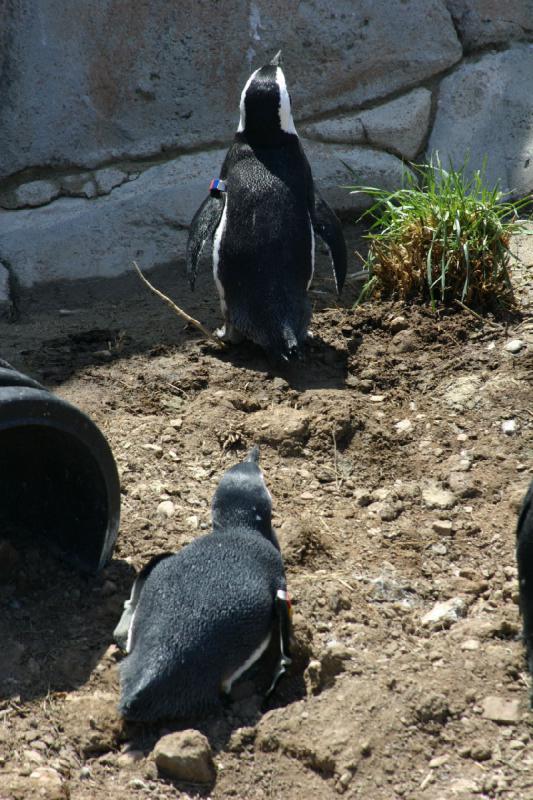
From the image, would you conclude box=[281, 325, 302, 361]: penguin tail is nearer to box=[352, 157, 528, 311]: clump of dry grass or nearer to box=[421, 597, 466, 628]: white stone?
box=[352, 157, 528, 311]: clump of dry grass

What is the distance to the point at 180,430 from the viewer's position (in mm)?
3264

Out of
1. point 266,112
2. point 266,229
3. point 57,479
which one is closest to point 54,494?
point 57,479

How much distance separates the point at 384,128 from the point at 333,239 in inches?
50.8

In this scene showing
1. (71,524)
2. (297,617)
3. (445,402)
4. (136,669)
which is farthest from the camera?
(445,402)

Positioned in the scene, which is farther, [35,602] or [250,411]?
[250,411]

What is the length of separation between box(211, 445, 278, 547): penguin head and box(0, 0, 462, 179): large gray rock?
9.00ft

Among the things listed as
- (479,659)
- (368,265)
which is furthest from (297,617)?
(368,265)

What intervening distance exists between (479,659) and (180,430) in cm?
135

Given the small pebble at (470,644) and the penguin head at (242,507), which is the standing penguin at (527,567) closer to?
the small pebble at (470,644)

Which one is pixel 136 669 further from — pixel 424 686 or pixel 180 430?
pixel 180 430

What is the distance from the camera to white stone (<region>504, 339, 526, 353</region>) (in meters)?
3.57

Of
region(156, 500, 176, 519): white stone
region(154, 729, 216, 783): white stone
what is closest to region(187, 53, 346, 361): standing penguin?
region(156, 500, 176, 519): white stone

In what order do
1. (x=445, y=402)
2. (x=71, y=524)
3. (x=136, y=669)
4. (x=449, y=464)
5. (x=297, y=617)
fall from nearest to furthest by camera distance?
(x=136, y=669), (x=297, y=617), (x=71, y=524), (x=449, y=464), (x=445, y=402)

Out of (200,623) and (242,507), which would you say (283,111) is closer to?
(242,507)
